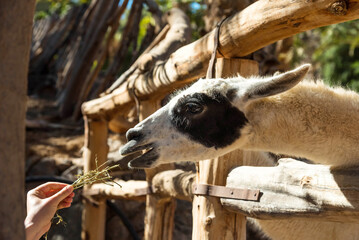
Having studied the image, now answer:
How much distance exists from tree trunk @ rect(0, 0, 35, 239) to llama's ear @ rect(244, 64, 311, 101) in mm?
1387

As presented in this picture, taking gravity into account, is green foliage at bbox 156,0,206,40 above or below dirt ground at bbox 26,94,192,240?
above

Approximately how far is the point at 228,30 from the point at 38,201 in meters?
1.49

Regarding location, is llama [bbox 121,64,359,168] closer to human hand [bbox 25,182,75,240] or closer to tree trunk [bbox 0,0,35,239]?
human hand [bbox 25,182,75,240]

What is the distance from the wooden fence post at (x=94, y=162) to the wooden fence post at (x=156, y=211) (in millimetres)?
1278

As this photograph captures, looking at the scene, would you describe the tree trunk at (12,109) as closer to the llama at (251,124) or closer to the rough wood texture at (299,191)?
the llama at (251,124)

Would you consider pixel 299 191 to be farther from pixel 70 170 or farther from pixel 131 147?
pixel 70 170

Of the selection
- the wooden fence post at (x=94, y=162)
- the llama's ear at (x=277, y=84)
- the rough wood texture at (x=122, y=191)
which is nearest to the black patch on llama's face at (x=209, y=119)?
the llama's ear at (x=277, y=84)

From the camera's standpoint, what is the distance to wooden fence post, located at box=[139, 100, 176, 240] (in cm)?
438

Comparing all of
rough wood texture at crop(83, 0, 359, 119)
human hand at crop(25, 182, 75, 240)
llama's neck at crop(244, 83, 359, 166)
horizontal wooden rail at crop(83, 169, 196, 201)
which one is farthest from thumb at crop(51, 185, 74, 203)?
rough wood texture at crop(83, 0, 359, 119)

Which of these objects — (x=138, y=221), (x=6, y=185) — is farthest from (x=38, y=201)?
(x=138, y=221)

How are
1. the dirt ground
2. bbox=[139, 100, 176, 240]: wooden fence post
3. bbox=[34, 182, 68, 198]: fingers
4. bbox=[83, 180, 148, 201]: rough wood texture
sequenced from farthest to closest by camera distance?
the dirt ground → bbox=[83, 180, 148, 201]: rough wood texture → bbox=[139, 100, 176, 240]: wooden fence post → bbox=[34, 182, 68, 198]: fingers

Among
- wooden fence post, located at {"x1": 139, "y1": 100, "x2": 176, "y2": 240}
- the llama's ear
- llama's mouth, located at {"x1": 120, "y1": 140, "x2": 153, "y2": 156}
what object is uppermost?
the llama's ear

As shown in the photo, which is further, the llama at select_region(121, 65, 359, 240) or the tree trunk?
the llama at select_region(121, 65, 359, 240)

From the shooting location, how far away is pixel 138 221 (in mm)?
6438
